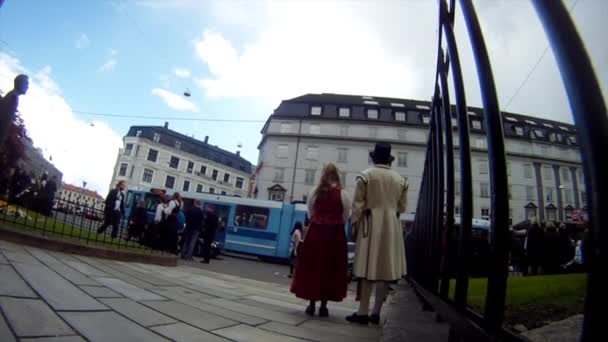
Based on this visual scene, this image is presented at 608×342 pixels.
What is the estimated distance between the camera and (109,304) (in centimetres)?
216

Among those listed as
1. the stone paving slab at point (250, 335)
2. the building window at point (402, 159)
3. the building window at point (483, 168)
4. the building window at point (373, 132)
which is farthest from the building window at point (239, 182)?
the stone paving slab at point (250, 335)

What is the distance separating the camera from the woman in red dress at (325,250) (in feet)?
9.86

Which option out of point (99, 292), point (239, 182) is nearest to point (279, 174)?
point (239, 182)

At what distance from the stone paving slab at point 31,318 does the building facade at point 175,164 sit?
142ft

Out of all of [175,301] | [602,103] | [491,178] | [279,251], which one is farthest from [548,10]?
[279,251]

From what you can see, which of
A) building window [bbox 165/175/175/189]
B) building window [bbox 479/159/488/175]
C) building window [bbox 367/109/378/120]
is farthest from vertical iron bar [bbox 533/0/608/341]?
building window [bbox 165/175/175/189]

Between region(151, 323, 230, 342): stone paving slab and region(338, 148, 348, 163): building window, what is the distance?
33575 millimetres

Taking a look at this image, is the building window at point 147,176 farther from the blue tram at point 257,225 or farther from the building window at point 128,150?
the blue tram at point 257,225

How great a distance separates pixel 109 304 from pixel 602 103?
2.67 m

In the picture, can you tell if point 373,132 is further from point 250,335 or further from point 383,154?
point 250,335

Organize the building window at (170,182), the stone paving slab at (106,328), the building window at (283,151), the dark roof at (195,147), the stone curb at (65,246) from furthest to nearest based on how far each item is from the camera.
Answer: the building window at (170,182)
the dark roof at (195,147)
the building window at (283,151)
the stone curb at (65,246)
the stone paving slab at (106,328)

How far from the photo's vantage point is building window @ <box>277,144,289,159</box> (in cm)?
3534

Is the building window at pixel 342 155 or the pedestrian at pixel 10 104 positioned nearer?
the pedestrian at pixel 10 104

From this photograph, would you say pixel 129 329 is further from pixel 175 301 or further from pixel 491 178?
pixel 491 178
